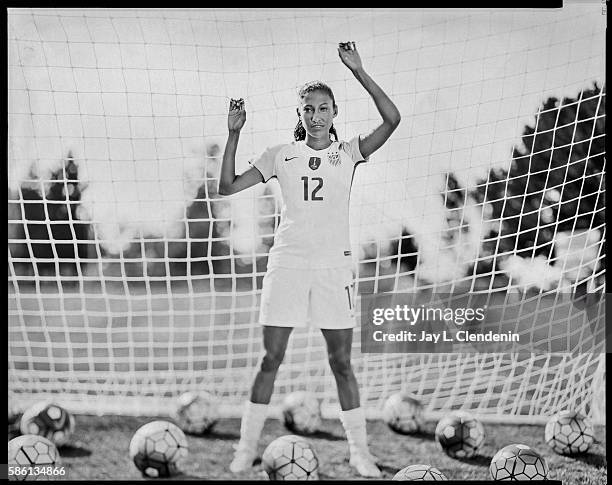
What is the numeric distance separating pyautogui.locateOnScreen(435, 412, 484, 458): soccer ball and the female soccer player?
318 millimetres

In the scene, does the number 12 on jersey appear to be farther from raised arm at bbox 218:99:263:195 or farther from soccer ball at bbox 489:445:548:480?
soccer ball at bbox 489:445:548:480

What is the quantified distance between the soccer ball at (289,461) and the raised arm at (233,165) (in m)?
1.07

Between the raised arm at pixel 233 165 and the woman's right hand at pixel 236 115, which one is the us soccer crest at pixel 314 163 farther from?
the woman's right hand at pixel 236 115

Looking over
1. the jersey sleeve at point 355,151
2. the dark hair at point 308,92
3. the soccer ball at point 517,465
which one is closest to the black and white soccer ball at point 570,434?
the soccer ball at point 517,465

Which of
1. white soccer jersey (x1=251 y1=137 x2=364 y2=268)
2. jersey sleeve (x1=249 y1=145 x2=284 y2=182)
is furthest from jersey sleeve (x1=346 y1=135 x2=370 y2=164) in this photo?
jersey sleeve (x1=249 y1=145 x2=284 y2=182)

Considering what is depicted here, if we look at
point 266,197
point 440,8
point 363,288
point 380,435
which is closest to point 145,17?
point 266,197

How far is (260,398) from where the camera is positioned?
3.13m

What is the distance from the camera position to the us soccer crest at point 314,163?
313cm

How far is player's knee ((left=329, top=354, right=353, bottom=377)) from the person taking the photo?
314cm

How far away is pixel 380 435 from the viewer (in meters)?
3.26

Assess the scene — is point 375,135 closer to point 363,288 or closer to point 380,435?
point 363,288

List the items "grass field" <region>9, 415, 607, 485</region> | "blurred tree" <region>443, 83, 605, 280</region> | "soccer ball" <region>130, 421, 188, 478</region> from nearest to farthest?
"soccer ball" <region>130, 421, 188, 478</region> < "grass field" <region>9, 415, 607, 485</region> < "blurred tree" <region>443, 83, 605, 280</region>

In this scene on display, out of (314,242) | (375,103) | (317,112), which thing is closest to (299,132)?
(317,112)

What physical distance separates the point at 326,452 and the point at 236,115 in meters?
1.48
